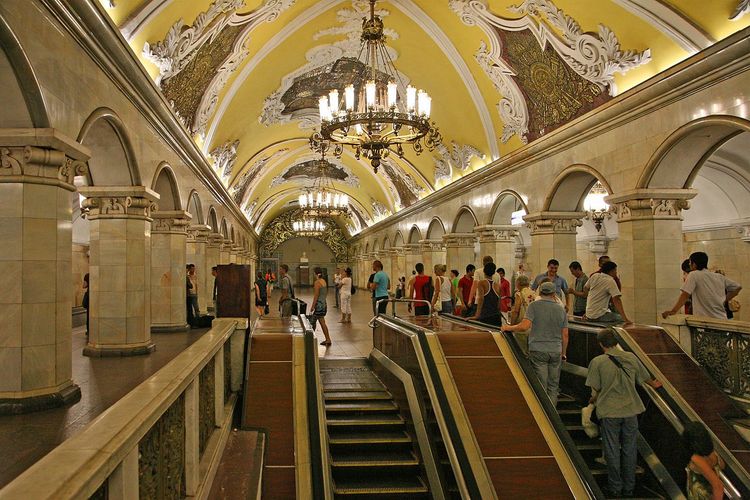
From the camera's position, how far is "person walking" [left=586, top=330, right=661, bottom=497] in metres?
5.17

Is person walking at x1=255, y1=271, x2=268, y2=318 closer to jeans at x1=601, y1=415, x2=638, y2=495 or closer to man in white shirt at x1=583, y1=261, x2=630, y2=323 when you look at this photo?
man in white shirt at x1=583, y1=261, x2=630, y2=323

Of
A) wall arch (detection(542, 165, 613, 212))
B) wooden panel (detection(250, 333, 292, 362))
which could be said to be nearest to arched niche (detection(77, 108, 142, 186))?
wooden panel (detection(250, 333, 292, 362))

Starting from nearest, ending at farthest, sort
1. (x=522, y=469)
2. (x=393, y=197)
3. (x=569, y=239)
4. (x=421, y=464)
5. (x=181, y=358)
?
(x=181, y=358) → (x=522, y=469) → (x=421, y=464) → (x=569, y=239) → (x=393, y=197)

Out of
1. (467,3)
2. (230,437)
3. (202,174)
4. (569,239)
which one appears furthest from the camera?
(202,174)

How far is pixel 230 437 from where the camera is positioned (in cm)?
467

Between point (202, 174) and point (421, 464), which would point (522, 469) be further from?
point (202, 174)

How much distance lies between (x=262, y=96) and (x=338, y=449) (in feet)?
35.5

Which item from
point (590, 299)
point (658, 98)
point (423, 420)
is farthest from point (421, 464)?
point (658, 98)

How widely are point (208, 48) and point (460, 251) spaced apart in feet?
33.5

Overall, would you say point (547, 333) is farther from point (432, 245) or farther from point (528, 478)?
point (432, 245)

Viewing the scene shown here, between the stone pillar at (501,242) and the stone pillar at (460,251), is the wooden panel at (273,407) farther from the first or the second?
the stone pillar at (460,251)

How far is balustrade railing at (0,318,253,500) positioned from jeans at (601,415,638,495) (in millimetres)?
3568

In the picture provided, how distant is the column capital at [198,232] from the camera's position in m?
14.2

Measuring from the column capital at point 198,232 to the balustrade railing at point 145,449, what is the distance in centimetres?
1058
